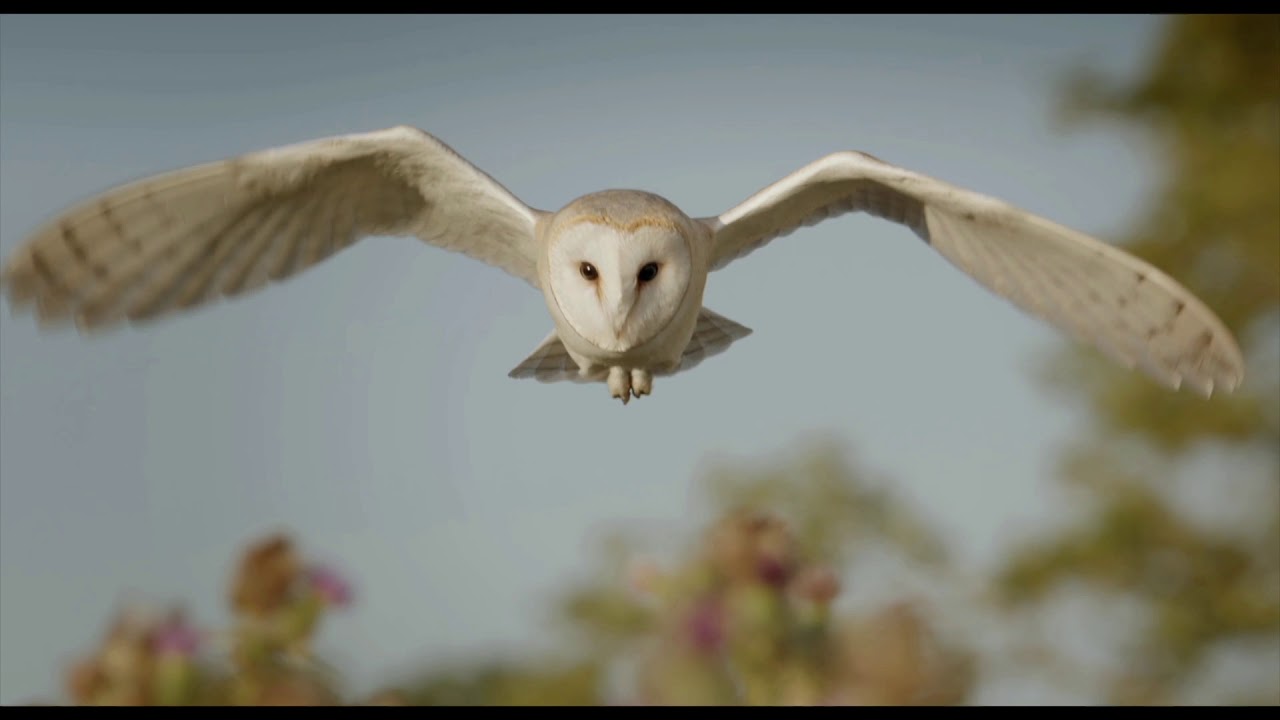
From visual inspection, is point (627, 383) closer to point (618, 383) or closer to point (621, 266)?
point (618, 383)

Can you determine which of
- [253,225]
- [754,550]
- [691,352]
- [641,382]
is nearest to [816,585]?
A: [754,550]

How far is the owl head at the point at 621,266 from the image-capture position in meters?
2.79

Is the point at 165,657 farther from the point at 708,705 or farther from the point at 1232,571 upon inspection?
the point at 1232,571

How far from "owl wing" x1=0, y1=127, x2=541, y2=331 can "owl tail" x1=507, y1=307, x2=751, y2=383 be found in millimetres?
219

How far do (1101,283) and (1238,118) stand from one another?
599cm

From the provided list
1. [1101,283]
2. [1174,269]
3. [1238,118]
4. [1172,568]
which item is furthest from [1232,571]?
[1101,283]

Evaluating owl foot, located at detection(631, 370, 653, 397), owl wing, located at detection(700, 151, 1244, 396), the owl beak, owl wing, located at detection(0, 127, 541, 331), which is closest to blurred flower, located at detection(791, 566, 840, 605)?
owl foot, located at detection(631, 370, 653, 397)

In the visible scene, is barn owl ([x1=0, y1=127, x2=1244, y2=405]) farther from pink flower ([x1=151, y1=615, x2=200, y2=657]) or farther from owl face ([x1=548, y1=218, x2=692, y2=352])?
pink flower ([x1=151, y1=615, x2=200, y2=657])

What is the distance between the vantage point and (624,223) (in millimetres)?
2809

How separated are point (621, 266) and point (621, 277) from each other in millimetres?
21

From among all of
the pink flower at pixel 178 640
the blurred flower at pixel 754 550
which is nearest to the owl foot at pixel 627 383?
the blurred flower at pixel 754 550

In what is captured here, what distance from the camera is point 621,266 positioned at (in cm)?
277

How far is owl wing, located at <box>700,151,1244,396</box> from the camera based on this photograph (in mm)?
2824

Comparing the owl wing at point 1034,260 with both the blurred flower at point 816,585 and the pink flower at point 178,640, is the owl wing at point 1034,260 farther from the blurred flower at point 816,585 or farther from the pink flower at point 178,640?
the pink flower at point 178,640
